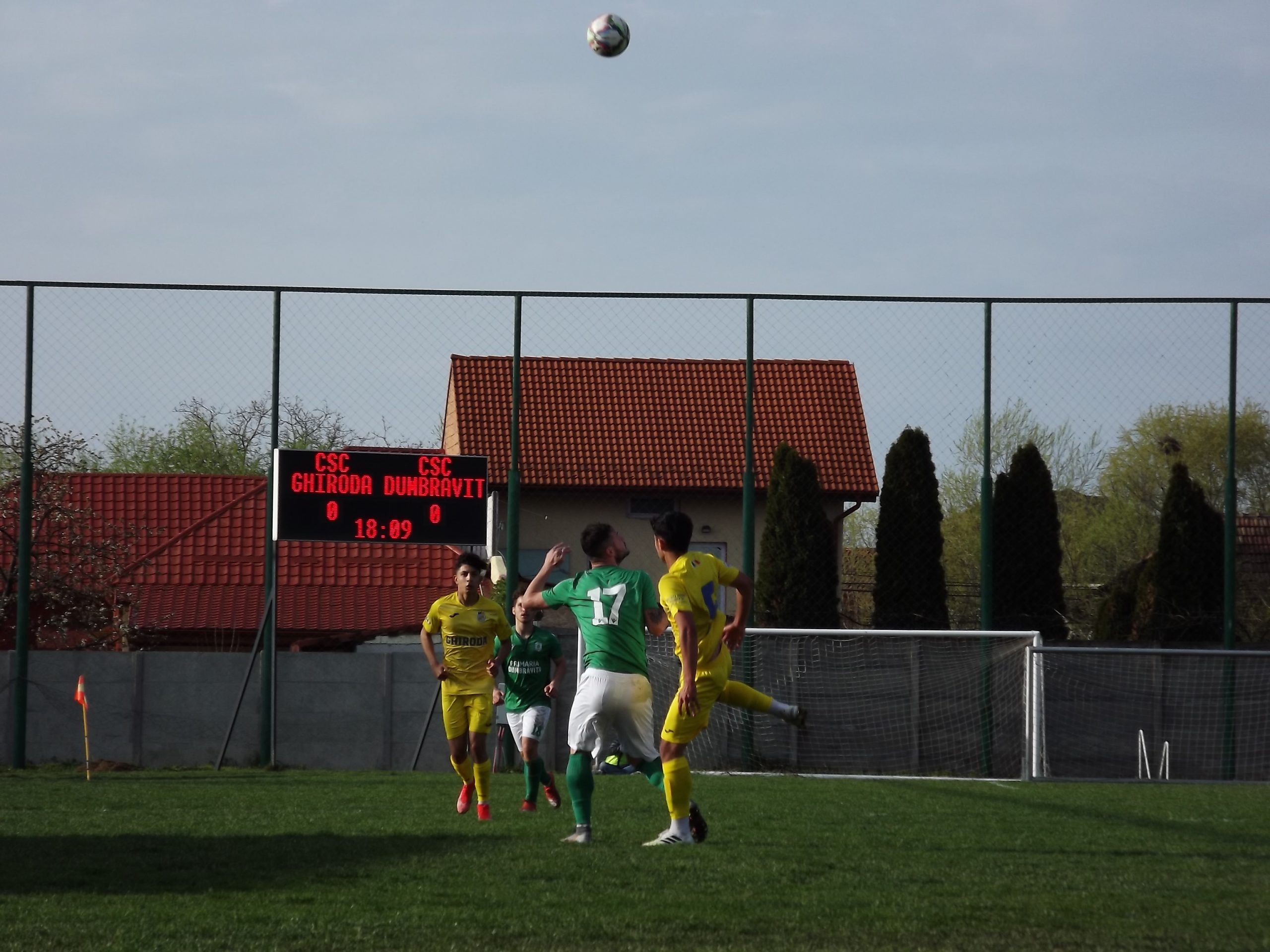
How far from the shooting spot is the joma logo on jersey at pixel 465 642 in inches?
417

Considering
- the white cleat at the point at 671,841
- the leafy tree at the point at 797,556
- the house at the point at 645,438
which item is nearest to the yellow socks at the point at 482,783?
the white cleat at the point at 671,841

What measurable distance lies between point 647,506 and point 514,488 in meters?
14.0

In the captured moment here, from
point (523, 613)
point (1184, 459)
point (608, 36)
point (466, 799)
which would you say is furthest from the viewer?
point (1184, 459)

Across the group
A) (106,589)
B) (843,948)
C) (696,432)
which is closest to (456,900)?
(843,948)

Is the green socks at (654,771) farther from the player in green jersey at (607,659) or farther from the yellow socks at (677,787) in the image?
the yellow socks at (677,787)

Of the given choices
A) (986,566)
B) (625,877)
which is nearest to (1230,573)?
(986,566)

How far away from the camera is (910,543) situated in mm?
20406

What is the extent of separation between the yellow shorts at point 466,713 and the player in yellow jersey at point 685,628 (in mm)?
2869

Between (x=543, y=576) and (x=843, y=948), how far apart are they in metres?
3.64

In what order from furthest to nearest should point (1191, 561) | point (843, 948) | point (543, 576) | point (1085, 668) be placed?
point (1191, 561) < point (1085, 668) < point (543, 576) < point (843, 948)

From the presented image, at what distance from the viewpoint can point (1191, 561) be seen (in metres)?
19.5

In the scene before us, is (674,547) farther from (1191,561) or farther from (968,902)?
(1191,561)

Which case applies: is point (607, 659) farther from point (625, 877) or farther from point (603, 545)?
point (625, 877)

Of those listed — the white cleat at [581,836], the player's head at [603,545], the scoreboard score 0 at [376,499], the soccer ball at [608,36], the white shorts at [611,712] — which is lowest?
the white cleat at [581,836]
